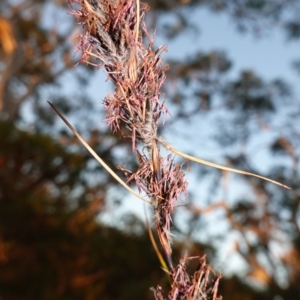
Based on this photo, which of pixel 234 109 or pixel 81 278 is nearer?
pixel 81 278

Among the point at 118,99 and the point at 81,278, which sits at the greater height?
the point at 81,278

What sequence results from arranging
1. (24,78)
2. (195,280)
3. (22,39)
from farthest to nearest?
(24,78) → (22,39) → (195,280)

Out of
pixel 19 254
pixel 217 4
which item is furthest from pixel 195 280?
pixel 217 4

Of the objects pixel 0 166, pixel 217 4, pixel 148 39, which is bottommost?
pixel 148 39

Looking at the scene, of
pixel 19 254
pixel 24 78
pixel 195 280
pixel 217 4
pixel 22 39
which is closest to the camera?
pixel 195 280

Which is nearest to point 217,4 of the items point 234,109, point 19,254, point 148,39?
point 234,109

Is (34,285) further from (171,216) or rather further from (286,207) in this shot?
(171,216)

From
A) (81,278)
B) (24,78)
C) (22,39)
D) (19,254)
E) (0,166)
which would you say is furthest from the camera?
(24,78)

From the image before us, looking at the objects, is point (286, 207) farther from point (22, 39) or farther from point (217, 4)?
point (22, 39)

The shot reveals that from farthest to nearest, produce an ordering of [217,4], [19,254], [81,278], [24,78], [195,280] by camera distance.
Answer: [24,78] < [217,4] < [81,278] < [19,254] < [195,280]
